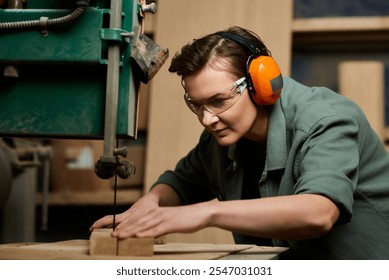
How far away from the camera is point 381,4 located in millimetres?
3121

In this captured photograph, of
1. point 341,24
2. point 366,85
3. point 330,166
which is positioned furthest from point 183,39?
point 330,166

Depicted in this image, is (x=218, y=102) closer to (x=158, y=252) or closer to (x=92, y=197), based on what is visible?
(x=158, y=252)

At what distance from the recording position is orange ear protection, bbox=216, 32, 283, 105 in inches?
63.4

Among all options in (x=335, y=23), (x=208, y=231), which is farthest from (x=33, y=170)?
(x=335, y=23)

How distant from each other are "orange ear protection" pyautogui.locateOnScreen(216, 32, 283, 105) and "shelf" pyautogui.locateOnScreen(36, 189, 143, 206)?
156cm

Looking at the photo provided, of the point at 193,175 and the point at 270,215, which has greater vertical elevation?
the point at 270,215

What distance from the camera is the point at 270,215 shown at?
1289 mm

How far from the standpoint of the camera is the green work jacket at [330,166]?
55.9 inches

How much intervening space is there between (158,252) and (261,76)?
1.83 feet

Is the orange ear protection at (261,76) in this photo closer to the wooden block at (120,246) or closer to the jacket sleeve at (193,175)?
the jacket sleeve at (193,175)

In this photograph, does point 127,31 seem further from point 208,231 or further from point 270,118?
point 208,231

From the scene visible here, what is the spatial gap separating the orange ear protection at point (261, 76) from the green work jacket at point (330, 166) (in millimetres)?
85

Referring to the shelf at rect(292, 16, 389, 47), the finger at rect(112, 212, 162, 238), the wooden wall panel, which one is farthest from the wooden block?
the shelf at rect(292, 16, 389, 47)
